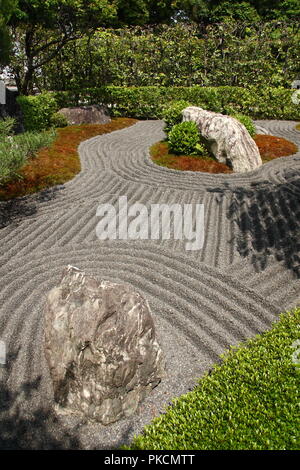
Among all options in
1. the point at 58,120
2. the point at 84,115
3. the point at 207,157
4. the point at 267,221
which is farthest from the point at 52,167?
the point at 84,115

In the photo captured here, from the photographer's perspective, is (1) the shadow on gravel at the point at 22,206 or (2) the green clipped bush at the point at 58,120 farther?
(2) the green clipped bush at the point at 58,120

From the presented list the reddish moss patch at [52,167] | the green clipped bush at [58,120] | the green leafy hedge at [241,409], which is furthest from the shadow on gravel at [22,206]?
the green clipped bush at [58,120]

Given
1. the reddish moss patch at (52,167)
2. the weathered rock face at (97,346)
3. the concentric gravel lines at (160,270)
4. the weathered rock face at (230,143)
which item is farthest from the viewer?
the weathered rock face at (230,143)

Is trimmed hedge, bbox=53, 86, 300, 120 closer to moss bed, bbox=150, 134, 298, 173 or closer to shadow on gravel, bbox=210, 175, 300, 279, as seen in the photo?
moss bed, bbox=150, 134, 298, 173

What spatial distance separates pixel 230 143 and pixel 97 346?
54.5ft

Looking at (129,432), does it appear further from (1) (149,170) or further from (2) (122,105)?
(2) (122,105)

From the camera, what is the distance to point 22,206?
14359 millimetres

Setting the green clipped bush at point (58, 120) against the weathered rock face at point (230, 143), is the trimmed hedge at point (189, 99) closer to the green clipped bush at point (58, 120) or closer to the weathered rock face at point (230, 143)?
the green clipped bush at point (58, 120)

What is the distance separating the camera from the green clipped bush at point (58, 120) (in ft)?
89.9

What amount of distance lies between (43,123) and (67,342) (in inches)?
995

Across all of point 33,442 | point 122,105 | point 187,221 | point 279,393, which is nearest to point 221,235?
point 187,221

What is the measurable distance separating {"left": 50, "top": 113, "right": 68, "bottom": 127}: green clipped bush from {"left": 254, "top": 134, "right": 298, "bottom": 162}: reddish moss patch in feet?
57.7

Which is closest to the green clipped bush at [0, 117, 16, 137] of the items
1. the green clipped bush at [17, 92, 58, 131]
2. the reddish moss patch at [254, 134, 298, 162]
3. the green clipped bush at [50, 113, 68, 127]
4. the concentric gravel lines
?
the concentric gravel lines

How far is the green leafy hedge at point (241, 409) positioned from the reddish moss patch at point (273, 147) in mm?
16821
